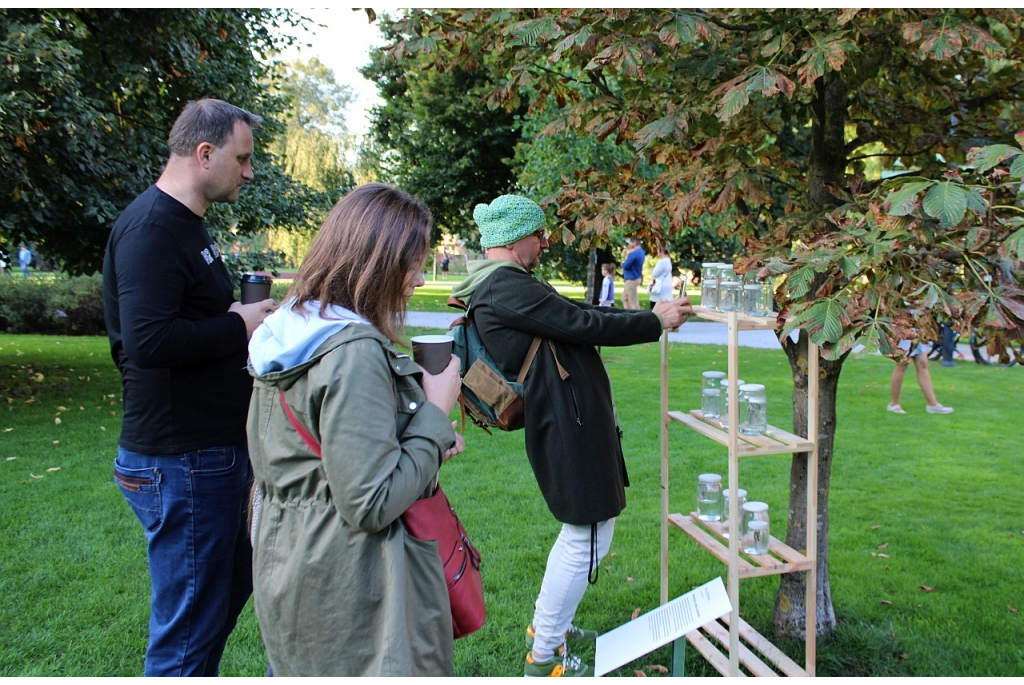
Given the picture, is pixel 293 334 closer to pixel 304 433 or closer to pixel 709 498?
pixel 304 433

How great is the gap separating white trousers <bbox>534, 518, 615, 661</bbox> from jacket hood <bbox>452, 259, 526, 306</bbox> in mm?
982

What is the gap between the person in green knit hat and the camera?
280 centimetres

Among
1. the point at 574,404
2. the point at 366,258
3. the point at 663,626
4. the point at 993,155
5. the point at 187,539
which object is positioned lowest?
the point at 663,626

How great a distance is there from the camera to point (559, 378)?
2.85 metres

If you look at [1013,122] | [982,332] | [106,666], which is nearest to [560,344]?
[982,332]

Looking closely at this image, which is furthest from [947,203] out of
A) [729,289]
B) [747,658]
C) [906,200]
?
[747,658]

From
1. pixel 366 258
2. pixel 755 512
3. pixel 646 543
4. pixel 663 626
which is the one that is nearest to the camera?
pixel 366 258

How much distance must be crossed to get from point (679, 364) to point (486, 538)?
24.2 ft

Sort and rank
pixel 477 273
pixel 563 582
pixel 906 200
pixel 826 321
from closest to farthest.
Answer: pixel 906 200, pixel 826 321, pixel 477 273, pixel 563 582

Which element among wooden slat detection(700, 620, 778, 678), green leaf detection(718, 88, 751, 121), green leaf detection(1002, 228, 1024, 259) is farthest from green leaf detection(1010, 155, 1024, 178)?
wooden slat detection(700, 620, 778, 678)

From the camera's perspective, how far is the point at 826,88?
131 inches

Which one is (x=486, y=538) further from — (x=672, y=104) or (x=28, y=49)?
(x=28, y=49)

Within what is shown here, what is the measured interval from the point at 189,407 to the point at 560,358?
1.29m

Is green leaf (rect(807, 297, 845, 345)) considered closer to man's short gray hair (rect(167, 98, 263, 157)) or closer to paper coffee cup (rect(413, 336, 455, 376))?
paper coffee cup (rect(413, 336, 455, 376))
